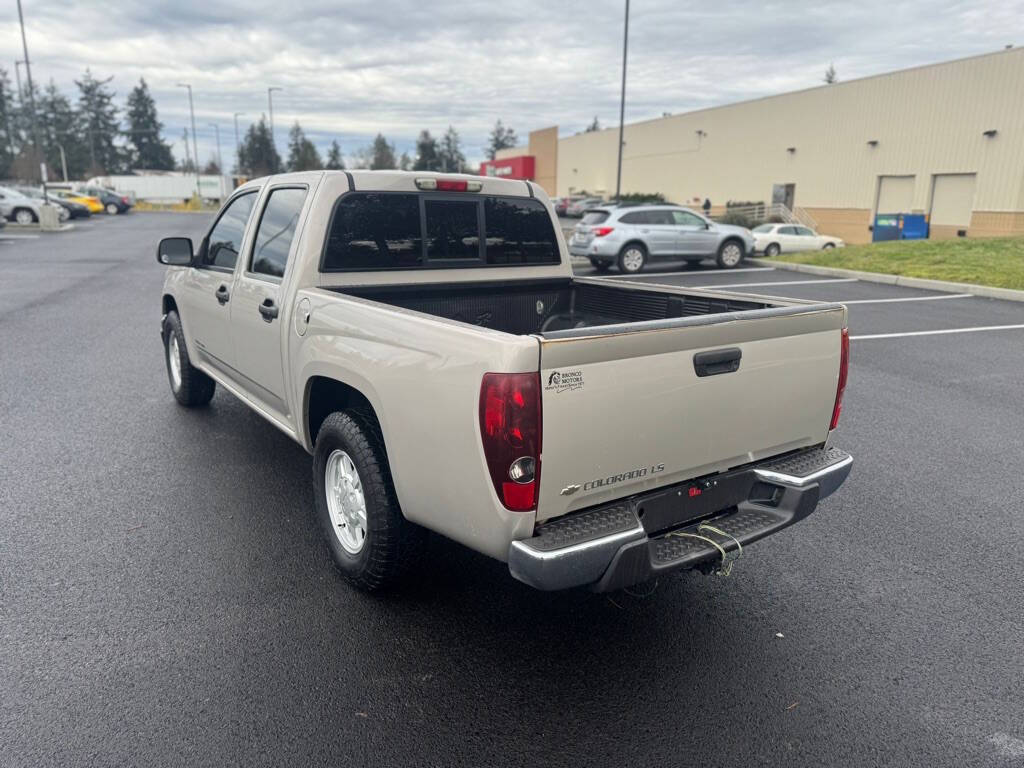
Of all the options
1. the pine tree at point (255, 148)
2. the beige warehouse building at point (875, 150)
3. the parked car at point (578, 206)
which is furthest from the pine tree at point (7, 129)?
the beige warehouse building at point (875, 150)

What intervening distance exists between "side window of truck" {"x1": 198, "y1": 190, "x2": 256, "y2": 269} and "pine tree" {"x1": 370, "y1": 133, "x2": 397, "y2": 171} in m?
109

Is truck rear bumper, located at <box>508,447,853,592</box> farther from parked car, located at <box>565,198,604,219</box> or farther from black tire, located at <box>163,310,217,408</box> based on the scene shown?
parked car, located at <box>565,198,604,219</box>

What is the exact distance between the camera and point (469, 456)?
2.73m

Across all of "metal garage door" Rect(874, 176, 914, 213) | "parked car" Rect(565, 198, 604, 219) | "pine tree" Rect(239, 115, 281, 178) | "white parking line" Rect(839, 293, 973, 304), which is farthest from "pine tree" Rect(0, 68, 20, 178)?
"white parking line" Rect(839, 293, 973, 304)

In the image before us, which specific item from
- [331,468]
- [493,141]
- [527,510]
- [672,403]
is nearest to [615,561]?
[527,510]

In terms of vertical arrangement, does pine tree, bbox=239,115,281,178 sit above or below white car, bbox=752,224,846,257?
→ above

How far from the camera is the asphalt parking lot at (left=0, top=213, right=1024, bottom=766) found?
2.71m

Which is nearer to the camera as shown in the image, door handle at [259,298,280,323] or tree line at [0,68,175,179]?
door handle at [259,298,280,323]

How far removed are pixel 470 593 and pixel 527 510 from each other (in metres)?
1.18

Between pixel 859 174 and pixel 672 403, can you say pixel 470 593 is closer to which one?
pixel 672 403

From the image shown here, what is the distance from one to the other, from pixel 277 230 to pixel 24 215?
36.1 metres

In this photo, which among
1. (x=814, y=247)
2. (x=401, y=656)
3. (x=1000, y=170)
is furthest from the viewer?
(x=1000, y=170)

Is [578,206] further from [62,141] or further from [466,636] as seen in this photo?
[62,141]

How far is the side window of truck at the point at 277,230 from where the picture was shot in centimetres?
437
